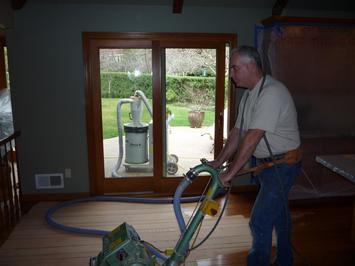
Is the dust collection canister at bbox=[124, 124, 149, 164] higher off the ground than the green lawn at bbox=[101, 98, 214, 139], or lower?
lower

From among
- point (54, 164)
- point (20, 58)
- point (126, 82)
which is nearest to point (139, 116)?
point (126, 82)

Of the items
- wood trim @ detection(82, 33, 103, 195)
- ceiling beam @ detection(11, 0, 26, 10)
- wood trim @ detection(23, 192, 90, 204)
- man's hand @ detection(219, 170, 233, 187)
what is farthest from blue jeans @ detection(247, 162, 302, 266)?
ceiling beam @ detection(11, 0, 26, 10)

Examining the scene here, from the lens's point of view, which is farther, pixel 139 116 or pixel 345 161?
pixel 139 116

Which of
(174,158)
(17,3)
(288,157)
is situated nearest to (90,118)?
(174,158)

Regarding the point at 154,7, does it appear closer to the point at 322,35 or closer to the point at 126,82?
the point at 126,82

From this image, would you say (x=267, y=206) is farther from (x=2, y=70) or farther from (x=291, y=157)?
(x=2, y=70)

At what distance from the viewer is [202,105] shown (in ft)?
12.6

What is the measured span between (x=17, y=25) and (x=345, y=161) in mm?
3416

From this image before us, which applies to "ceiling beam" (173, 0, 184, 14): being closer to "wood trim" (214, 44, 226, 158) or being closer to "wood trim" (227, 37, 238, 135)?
"wood trim" (214, 44, 226, 158)

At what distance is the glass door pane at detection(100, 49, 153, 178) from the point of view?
143 inches

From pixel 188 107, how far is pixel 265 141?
2.00 meters

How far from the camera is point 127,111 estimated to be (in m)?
3.79

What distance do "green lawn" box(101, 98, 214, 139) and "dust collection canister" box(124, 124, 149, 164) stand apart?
11 cm

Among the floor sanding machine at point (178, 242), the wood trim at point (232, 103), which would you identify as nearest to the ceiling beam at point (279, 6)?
the wood trim at point (232, 103)
